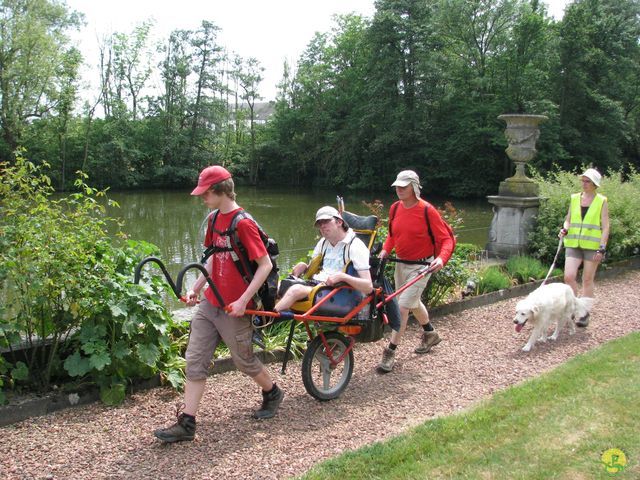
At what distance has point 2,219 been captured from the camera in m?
4.36

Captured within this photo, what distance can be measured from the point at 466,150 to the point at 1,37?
29740mm

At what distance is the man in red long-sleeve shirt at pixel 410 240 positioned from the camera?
17.3 feet

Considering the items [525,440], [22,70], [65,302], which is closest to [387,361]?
[525,440]

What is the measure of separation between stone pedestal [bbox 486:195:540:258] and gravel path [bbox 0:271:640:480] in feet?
13.7

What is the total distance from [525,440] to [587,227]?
13.1ft

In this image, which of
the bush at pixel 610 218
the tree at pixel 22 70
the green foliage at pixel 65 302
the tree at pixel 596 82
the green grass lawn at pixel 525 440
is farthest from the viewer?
the tree at pixel 22 70

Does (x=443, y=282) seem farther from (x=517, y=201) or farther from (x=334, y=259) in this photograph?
(x=517, y=201)

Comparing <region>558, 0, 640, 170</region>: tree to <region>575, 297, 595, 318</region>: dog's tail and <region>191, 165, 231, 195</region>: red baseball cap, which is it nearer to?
<region>575, 297, 595, 318</region>: dog's tail

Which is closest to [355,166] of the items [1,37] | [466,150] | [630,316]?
[466,150]

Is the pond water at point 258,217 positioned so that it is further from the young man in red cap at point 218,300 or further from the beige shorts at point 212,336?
the beige shorts at point 212,336

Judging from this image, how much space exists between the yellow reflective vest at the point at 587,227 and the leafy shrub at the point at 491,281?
1416 millimetres

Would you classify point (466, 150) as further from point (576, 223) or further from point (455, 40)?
point (576, 223)

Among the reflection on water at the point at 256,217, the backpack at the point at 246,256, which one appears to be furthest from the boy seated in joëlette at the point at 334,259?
the reflection on water at the point at 256,217

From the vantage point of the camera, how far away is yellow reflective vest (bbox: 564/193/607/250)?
691 centimetres
